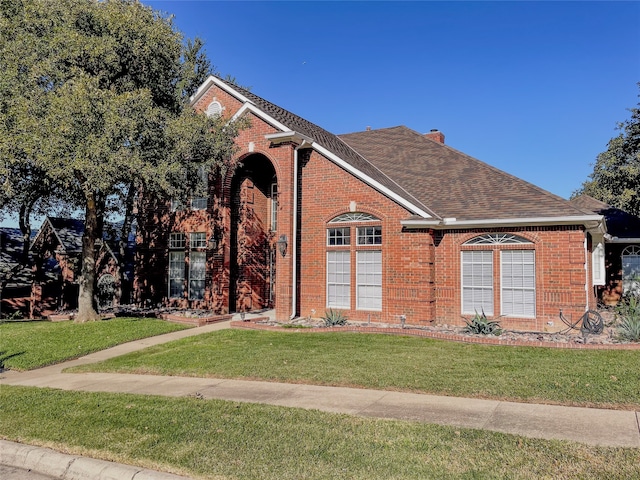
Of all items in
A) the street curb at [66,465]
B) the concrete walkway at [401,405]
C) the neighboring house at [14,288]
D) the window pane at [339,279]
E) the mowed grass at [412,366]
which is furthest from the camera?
the neighboring house at [14,288]

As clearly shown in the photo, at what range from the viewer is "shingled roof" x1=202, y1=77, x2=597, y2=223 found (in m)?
13.6

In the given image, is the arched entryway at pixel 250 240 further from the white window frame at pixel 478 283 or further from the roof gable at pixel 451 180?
the white window frame at pixel 478 283

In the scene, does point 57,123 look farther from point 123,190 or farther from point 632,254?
point 632,254

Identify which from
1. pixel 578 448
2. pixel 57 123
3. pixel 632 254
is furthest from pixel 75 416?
pixel 632 254

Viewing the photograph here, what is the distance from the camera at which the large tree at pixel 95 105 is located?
1221 cm

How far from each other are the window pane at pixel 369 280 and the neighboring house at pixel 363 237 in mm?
35

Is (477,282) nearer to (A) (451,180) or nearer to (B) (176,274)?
(A) (451,180)

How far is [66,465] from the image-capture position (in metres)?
5.05

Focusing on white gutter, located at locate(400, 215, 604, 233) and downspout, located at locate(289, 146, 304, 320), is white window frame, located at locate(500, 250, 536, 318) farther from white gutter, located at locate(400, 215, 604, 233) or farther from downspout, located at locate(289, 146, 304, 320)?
downspout, located at locate(289, 146, 304, 320)

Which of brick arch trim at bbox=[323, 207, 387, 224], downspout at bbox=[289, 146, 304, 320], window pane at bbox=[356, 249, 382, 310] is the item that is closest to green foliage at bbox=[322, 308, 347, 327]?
window pane at bbox=[356, 249, 382, 310]

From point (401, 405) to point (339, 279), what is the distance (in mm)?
9119

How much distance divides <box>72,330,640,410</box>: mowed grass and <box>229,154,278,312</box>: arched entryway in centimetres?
593

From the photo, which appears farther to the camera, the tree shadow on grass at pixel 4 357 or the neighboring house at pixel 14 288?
the neighboring house at pixel 14 288

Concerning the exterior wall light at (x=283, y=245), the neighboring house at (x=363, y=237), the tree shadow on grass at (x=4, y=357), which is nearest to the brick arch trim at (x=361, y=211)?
the neighboring house at (x=363, y=237)
